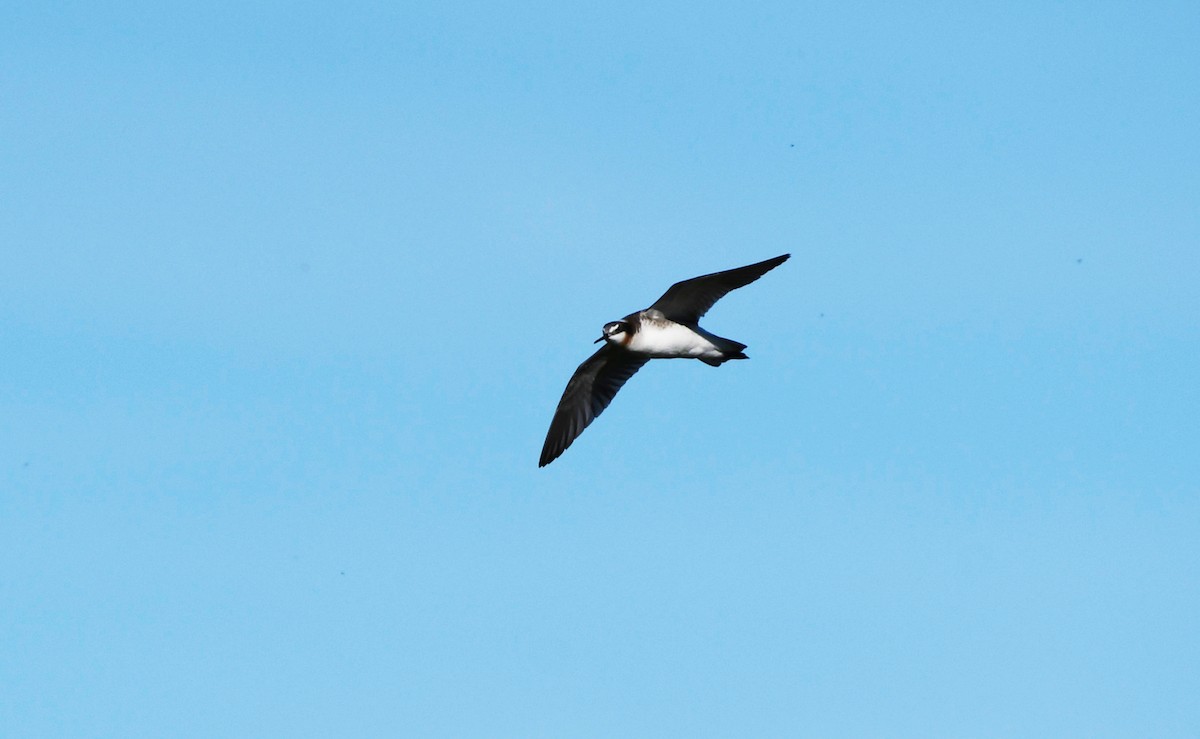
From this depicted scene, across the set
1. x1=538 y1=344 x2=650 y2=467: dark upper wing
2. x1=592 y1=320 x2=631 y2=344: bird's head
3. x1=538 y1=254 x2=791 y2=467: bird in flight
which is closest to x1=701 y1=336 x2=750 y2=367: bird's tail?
x1=538 y1=254 x2=791 y2=467: bird in flight

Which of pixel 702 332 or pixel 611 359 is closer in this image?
pixel 702 332

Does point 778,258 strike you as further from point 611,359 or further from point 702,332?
point 611,359

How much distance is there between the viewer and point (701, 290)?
2320 cm

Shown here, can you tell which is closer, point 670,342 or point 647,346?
point 670,342

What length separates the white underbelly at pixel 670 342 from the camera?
23.4 metres

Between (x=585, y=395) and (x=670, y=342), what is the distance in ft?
9.55

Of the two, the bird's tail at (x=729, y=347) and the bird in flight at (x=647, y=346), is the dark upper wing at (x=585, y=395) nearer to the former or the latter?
the bird in flight at (x=647, y=346)

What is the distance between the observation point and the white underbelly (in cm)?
2336

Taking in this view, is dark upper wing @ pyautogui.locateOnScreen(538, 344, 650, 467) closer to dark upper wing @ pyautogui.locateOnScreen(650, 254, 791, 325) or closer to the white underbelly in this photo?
the white underbelly

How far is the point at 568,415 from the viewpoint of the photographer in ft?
86.3

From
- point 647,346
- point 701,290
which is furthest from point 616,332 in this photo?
point 701,290

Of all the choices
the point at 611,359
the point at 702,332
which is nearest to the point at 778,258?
the point at 702,332

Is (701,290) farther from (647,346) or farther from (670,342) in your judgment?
(647,346)

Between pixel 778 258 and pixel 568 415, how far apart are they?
5436 millimetres
